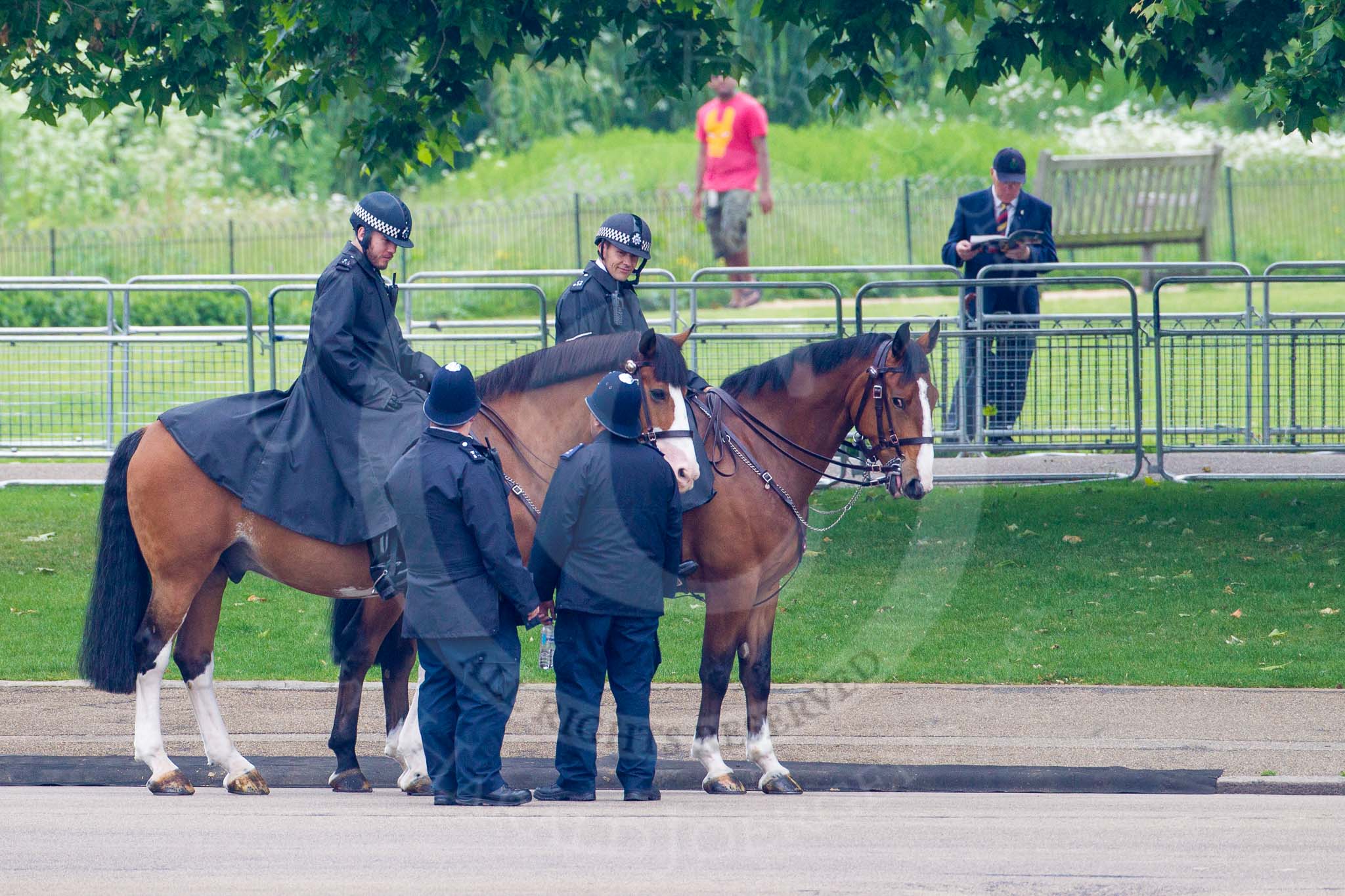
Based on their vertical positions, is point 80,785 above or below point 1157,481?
below

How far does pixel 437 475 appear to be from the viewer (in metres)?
7.27

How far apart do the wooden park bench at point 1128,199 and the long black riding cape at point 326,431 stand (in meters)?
16.3

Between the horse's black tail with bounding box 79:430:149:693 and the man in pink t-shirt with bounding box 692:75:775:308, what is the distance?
13.7 metres

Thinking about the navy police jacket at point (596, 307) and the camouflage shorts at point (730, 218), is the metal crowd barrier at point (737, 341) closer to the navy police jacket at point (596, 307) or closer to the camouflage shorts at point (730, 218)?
the camouflage shorts at point (730, 218)

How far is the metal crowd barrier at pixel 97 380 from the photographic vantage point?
15.9m

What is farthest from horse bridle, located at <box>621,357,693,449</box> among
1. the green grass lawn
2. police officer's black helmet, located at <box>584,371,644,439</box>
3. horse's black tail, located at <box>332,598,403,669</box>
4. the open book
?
the open book

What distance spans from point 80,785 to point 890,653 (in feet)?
14.6

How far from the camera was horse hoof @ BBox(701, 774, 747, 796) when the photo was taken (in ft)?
26.0

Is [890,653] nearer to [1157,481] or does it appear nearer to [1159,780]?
[1159,780]

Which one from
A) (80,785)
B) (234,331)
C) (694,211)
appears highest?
(694,211)

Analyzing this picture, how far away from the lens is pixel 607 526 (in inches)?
297

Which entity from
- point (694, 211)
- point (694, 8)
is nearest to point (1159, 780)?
point (694, 8)

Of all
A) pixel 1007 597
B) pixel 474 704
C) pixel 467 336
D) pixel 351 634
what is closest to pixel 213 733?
pixel 351 634

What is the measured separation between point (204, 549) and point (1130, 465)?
922 centimetres
